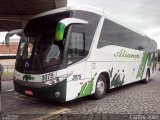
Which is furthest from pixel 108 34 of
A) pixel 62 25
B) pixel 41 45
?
pixel 62 25

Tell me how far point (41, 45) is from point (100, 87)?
3.04m

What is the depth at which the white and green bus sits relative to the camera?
26.8 feet

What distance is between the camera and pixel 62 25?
7.58 meters

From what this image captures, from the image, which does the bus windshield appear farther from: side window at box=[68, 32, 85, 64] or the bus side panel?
the bus side panel

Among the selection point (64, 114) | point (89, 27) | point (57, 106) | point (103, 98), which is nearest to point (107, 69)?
point (103, 98)

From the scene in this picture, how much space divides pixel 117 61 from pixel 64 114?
4867mm

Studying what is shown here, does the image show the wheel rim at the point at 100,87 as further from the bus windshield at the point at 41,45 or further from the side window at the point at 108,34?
the bus windshield at the point at 41,45

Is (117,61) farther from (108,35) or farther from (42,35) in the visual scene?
(42,35)

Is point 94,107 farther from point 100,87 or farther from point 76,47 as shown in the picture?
point 76,47

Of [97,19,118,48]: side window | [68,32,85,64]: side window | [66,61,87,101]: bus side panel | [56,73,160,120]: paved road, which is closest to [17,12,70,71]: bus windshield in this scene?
[68,32,85,64]: side window

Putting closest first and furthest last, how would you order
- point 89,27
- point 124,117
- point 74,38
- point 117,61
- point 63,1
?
1. point 124,117
2. point 74,38
3. point 89,27
4. point 117,61
5. point 63,1

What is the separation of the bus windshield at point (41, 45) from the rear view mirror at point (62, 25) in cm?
50

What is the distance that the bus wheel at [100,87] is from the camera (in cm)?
1005

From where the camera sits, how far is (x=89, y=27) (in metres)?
9.49
